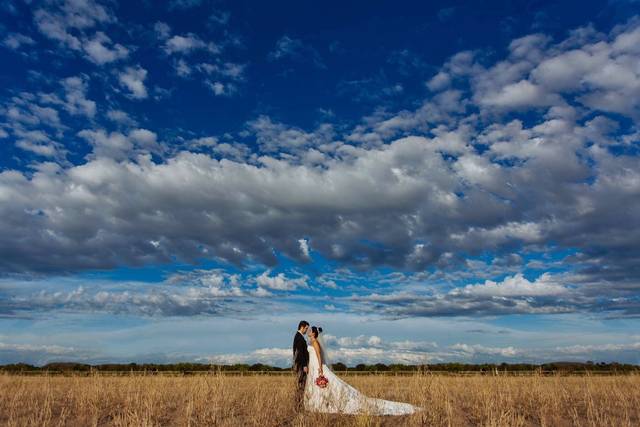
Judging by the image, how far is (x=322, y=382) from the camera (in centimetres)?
1330

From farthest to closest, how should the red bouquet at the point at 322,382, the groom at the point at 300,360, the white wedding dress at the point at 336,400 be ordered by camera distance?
the groom at the point at 300,360
the red bouquet at the point at 322,382
the white wedding dress at the point at 336,400

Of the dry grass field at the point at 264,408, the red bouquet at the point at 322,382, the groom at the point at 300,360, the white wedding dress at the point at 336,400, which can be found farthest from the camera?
the groom at the point at 300,360

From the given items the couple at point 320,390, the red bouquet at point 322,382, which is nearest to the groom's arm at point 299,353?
the couple at point 320,390

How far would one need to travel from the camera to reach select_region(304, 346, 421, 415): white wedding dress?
1259 centimetres

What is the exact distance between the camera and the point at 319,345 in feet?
43.9

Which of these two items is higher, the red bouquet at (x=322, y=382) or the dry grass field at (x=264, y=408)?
the red bouquet at (x=322, y=382)

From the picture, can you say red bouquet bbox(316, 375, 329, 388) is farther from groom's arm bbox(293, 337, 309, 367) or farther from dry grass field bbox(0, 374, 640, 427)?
dry grass field bbox(0, 374, 640, 427)

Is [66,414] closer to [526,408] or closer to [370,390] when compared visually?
[370,390]

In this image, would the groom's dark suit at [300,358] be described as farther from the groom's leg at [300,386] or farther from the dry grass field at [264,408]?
the dry grass field at [264,408]

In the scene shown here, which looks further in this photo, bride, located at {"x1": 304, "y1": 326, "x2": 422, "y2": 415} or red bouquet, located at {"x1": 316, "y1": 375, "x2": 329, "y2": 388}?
red bouquet, located at {"x1": 316, "y1": 375, "x2": 329, "y2": 388}

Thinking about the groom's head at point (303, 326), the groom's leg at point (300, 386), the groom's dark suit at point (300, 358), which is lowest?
the groom's leg at point (300, 386)

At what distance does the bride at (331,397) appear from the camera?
1267 cm

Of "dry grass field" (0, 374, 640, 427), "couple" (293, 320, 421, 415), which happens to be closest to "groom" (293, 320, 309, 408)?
"couple" (293, 320, 421, 415)

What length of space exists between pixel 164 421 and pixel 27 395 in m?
5.52
